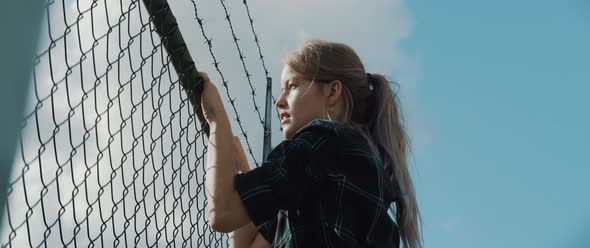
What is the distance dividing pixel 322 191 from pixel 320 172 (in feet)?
0.17

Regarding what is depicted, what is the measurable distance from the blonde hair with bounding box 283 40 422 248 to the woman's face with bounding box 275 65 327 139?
3 centimetres

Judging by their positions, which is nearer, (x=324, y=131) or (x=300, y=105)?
(x=324, y=131)

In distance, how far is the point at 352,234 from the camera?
69.9 inches

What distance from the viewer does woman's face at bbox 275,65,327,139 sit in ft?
7.06

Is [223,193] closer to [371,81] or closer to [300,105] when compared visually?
[300,105]

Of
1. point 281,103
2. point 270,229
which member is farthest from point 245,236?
point 281,103

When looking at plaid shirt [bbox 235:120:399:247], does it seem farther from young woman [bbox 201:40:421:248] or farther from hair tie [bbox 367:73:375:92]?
hair tie [bbox 367:73:375:92]

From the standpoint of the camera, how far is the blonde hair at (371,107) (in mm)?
2094

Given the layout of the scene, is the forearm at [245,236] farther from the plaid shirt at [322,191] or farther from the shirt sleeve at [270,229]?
the plaid shirt at [322,191]

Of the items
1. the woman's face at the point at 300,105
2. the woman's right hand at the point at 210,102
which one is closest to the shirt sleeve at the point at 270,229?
the woman's face at the point at 300,105

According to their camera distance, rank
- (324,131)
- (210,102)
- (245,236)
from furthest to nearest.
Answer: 1. (245,236)
2. (210,102)
3. (324,131)

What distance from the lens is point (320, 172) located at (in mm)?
1808

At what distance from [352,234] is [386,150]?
0.46 meters

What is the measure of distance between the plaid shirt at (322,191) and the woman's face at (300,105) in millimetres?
271
